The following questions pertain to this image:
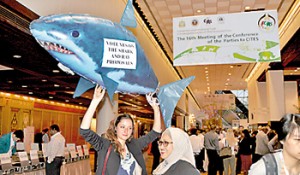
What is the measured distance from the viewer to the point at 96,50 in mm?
1911

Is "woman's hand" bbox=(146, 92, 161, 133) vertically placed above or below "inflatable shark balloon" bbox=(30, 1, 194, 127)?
below

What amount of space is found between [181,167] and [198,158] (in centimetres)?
1010

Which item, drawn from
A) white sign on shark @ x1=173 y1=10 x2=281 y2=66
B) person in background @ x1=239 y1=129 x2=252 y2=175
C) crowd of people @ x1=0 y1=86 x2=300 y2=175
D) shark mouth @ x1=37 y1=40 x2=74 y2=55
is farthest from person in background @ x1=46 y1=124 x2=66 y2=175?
person in background @ x1=239 y1=129 x2=252 y2=175

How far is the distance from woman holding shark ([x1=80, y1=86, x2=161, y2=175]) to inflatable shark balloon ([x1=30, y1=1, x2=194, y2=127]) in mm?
214

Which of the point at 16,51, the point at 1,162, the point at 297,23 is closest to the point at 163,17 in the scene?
the point at 297,23

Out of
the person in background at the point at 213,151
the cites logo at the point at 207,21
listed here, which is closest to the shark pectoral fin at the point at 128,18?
the cites logo at the point at 207,21

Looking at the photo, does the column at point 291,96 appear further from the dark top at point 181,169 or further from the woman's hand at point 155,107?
the dark top at point 181,169

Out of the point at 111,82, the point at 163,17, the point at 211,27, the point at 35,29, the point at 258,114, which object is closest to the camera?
the point at 35,29

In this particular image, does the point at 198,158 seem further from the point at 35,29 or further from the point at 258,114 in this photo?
the point at 35,29

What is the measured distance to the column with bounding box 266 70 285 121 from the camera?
1013 cm

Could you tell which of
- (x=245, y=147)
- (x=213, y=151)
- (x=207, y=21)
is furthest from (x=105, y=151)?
(x=245, y=147)

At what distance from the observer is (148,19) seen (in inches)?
343

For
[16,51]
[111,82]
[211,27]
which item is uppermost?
[211,27]

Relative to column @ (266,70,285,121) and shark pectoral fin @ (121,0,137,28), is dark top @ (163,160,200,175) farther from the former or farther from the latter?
column @ (266,70,285,121)
